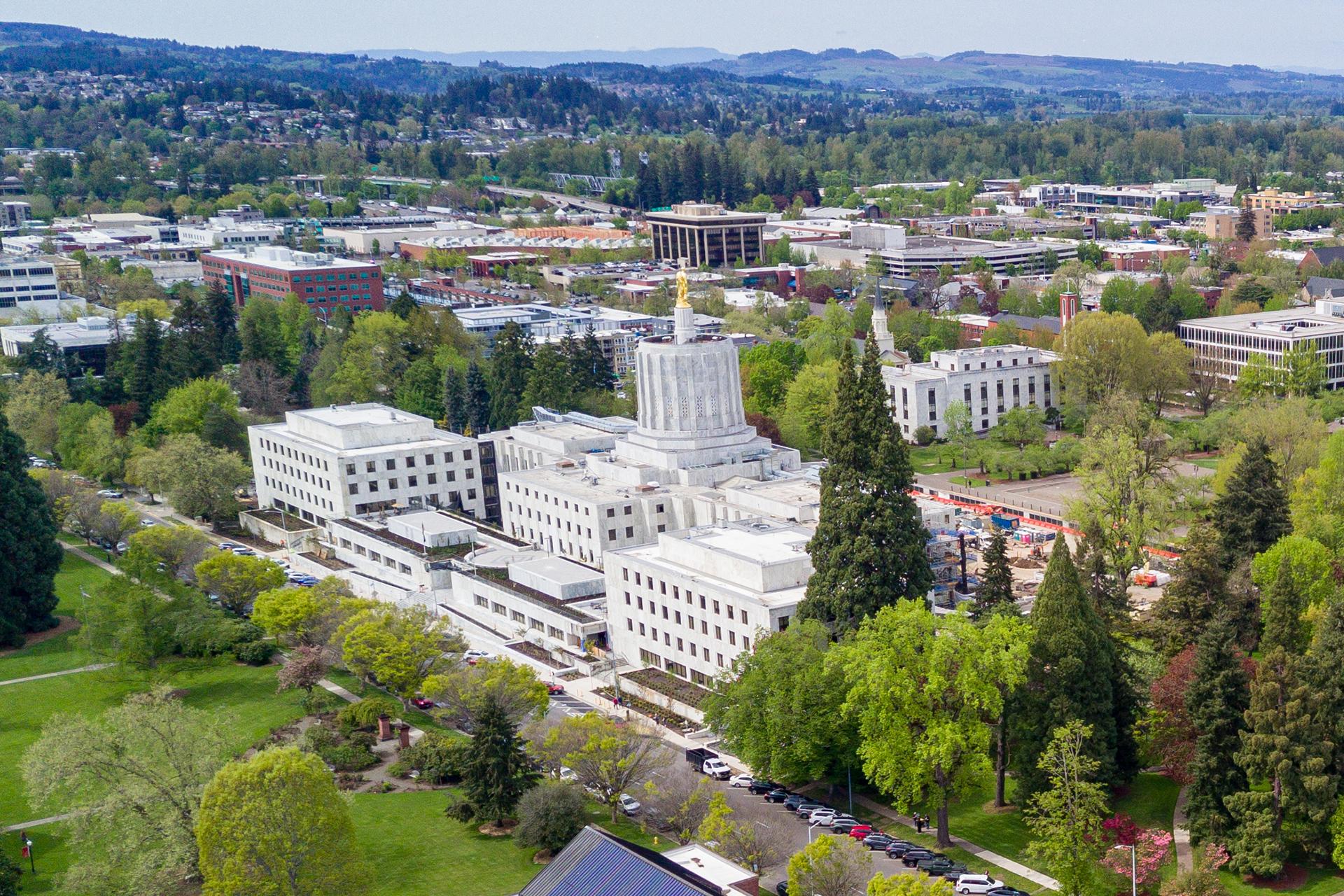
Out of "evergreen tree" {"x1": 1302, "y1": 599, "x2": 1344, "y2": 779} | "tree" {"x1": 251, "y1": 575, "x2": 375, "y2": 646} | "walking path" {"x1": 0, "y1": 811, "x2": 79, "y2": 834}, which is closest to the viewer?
"evergreen tree" {"x1": 1302, "y1": 599, "x2": 1344, "y2": 779}

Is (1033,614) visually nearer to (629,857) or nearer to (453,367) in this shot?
(629,857)

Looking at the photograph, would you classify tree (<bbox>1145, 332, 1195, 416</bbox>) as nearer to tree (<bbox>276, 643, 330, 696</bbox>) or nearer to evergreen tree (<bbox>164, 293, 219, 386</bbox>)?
tree (<bbox>276, 643, 330, 696</bbox>)

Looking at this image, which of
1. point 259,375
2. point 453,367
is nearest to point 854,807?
point 453,367

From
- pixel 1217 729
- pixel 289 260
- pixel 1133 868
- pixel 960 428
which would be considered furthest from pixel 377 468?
pixel 289 260

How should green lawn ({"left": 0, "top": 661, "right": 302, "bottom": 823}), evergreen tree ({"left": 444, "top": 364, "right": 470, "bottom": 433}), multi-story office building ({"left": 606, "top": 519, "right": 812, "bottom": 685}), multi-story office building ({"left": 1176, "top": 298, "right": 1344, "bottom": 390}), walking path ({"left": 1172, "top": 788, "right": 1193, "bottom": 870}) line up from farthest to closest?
1. multi-story office building ({"left": 1176, "top": 298, "right": 1344, "bottom": 390})
2. evergreen tree ({"left": 444, "top": 364, "right": 470, "bottom": 433})
3. green lawn ({"left": 0, "top": 661, "right": 302, "bottom": 823})
4. multi-story office building ({"left": 606, "top": 519, "right": 812, "bottom": 685})
5. walking path ({"left": 1172, "top": 788, "right": 1193, "bottom": 870})

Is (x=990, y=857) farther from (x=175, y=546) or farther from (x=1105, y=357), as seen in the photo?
(x=1105, y=357)

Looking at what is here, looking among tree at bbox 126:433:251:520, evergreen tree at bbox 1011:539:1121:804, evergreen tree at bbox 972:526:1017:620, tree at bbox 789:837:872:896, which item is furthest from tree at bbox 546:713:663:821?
tree at bbox 126:433:251:520

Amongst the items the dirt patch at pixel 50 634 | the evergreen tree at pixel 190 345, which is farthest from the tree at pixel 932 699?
the evergreen tree at pixel 190 345

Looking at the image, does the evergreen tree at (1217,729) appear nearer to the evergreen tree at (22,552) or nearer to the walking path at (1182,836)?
the walking path at (1182,836)
